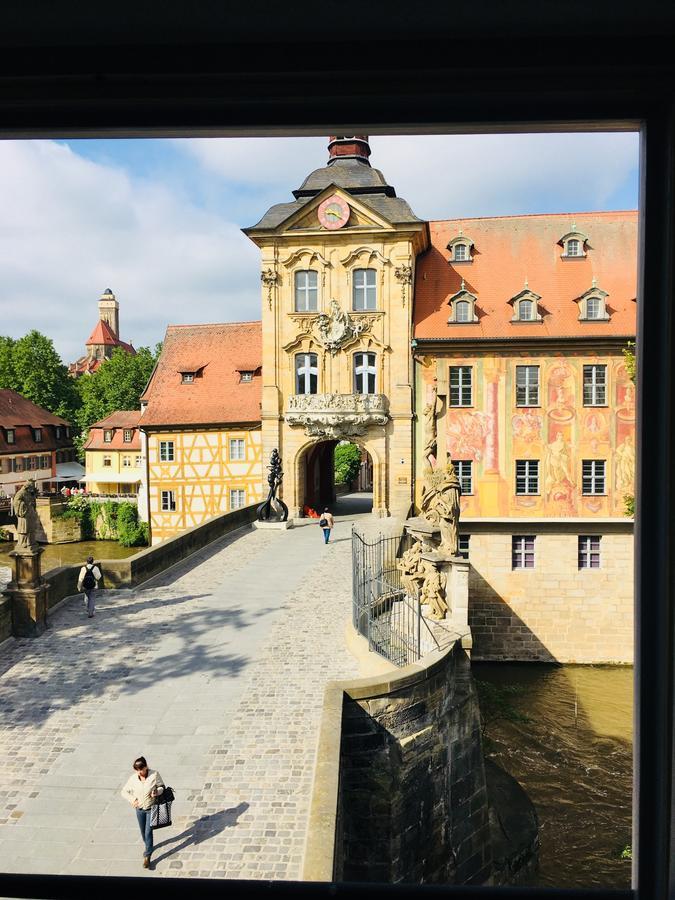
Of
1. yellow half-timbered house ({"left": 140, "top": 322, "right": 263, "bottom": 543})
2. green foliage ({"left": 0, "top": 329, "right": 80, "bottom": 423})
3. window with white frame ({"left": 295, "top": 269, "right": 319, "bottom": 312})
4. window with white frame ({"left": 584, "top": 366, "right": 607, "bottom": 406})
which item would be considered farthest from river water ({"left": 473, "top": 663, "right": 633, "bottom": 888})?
green foliage ({"left": 0, "top": 329, "right": 80, "bottom": 423})

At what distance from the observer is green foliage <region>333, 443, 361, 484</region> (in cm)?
4000

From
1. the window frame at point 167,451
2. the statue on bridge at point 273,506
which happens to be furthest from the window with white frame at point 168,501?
the statue on bridge at point 273,506

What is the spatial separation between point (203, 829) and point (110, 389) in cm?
4226

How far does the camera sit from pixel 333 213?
78.0ft

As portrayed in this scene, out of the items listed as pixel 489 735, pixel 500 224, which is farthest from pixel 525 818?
pixel 500 224

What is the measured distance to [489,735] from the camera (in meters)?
15.5

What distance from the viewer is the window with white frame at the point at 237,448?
28.6 m

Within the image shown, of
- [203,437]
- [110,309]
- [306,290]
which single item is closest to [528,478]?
[306,290]

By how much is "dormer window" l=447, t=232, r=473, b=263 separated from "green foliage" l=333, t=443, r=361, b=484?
1785cm

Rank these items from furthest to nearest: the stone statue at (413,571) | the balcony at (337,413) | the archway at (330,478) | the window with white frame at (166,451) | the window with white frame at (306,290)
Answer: the window with white frame at (166,451)
the archway at (330,478)
the window with white frame at (306,290)
the balcony at (337,413)
the stone statue at (413,571)

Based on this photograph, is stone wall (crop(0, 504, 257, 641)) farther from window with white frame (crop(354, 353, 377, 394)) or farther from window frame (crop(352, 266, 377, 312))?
window frame (crop(352, 266, 377, 312))

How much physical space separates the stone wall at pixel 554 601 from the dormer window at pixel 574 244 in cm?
968

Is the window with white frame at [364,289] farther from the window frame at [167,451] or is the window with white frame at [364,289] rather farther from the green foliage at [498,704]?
the green foliage at [498,704]

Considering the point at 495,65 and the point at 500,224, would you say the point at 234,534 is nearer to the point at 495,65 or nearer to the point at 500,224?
the point at 500,224
